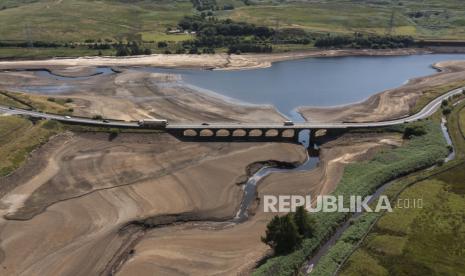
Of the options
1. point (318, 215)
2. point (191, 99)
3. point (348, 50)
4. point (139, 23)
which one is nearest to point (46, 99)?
point (191, 99)

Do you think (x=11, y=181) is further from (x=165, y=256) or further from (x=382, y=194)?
(x=382, y=194)

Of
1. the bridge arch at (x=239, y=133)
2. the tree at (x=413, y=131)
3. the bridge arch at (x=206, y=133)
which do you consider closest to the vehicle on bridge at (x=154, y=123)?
the bridge arch at (x=206, y=133)

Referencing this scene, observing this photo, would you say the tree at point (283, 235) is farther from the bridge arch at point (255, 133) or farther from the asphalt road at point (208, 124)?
the bridge arch at point (255, 133)

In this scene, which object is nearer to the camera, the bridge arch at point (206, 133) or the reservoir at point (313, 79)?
the bridge arch at point (206, 133)

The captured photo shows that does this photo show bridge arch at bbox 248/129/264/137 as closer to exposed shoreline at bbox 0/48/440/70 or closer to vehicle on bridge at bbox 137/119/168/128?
vehicle on bridge at bbox 137/119/168/128

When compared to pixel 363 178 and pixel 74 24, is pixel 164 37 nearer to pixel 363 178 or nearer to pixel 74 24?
pixel 74 24

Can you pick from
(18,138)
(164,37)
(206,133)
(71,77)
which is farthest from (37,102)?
(164,37)

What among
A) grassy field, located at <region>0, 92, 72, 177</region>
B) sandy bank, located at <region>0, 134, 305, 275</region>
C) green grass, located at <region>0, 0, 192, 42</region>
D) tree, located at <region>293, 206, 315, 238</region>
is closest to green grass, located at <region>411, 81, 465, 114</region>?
sandy bank, located at <region>0, 134, 305, 275</region>
